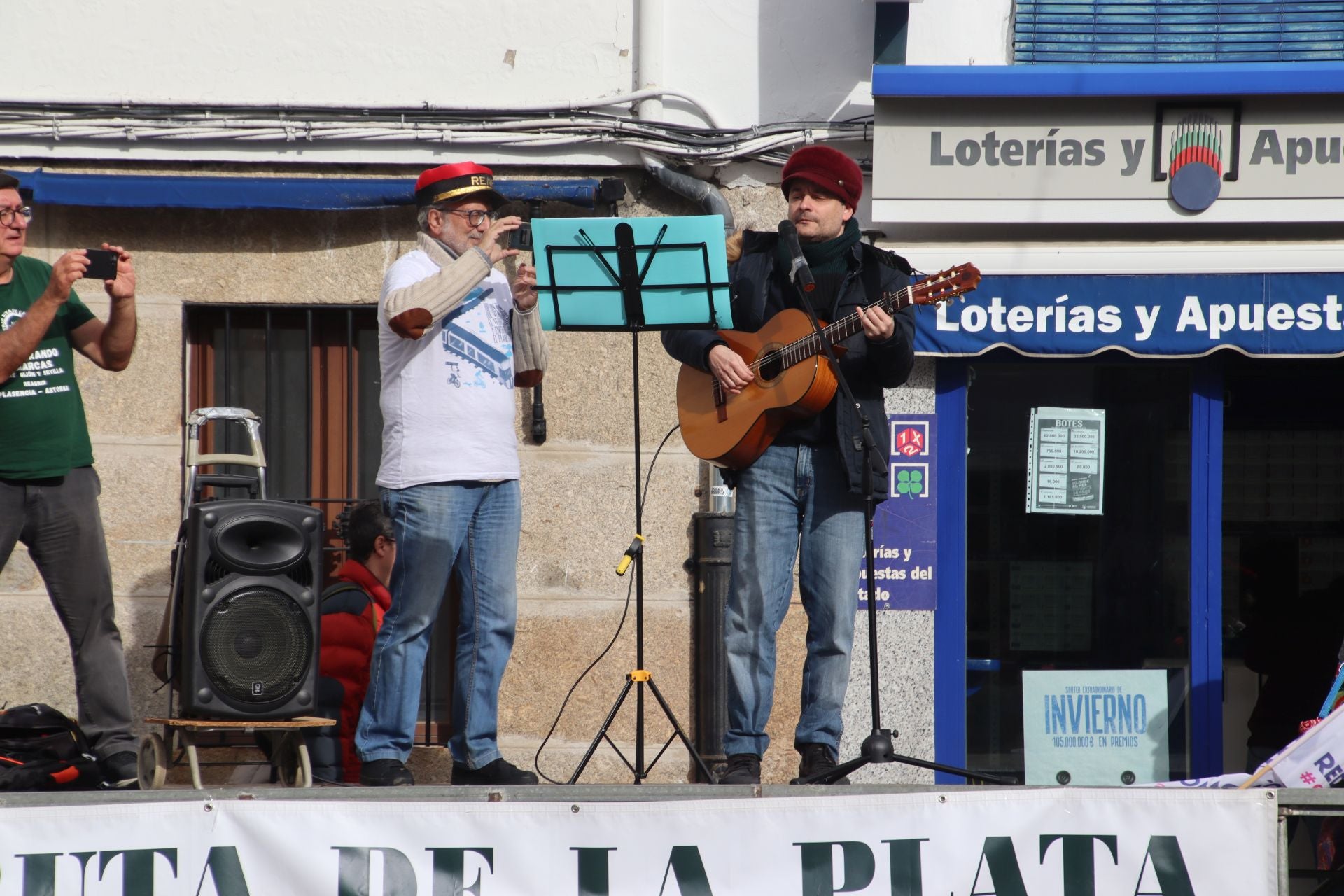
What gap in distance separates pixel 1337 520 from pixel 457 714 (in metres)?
4.86

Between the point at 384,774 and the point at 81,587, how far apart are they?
119 cm

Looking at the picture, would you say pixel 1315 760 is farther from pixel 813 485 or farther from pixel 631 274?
pixel 631 274

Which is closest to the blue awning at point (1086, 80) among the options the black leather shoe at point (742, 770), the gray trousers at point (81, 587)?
the black leather shoe at point (742, 770)

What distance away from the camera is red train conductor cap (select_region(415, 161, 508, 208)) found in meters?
5.18

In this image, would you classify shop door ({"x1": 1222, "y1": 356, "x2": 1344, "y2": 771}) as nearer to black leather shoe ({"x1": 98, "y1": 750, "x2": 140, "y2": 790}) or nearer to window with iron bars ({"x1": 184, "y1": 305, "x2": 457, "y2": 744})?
window with iron bars ({"x1": 184, "y1": 305, "x2": 457, "y2": 744})

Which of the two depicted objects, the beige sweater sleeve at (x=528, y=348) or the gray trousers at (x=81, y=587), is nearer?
the gray trousers at (x=81, y=587)

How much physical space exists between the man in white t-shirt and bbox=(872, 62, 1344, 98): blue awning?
2.34m

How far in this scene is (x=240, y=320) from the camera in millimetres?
7059

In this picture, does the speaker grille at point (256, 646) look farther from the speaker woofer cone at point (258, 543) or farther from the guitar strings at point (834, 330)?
the guitar strings at point (834, 330)

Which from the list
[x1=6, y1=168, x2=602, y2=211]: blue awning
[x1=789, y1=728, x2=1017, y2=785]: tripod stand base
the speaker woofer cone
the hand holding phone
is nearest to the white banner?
[x1=789, y1=728, x2=1017, y2=785]: tripod stand base

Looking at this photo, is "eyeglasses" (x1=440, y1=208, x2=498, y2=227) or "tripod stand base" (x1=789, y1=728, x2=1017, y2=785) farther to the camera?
"eyeglasses" (x1=440, y1=208, x2=498, y2=227)

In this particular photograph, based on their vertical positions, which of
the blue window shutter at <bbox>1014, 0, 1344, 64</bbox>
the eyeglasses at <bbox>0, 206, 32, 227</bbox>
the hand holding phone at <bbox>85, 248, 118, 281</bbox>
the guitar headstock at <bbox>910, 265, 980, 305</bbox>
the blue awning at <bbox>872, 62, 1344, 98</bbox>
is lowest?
the guitar headstock at <bbox>910, 265, 980, 305</bbox>

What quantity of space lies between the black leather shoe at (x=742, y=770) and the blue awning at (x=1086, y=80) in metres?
3.15

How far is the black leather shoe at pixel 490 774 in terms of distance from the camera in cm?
494
